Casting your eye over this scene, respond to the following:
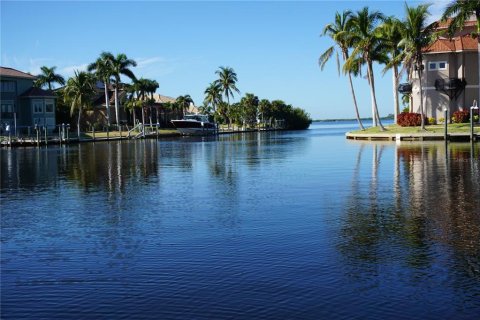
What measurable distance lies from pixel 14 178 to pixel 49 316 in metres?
22.5

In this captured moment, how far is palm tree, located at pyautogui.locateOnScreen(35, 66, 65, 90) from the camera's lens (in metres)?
104

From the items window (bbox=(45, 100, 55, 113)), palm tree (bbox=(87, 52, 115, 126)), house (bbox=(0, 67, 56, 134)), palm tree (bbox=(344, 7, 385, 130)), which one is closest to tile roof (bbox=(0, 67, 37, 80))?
house (bbox=(0, 67, 56, 134))

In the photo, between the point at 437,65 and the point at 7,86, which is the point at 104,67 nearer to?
the point at 7,86

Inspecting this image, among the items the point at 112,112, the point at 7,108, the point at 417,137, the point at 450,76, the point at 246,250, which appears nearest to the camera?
the point at 246,250

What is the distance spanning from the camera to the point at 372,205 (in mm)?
17250

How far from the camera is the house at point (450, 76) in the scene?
211 feet

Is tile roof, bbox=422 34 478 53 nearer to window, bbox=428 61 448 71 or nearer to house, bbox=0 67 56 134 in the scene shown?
window, bbox=428 61 448 71

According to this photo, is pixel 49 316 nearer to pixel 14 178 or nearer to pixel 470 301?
pixel 470 301

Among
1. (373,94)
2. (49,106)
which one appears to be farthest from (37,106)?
(373,94)

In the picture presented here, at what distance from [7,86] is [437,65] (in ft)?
186

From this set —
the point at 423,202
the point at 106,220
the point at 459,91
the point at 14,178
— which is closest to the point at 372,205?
the point at 423,202

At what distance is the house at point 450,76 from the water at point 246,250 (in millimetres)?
44153

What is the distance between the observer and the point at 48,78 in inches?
4117

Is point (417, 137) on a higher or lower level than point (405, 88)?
lower
